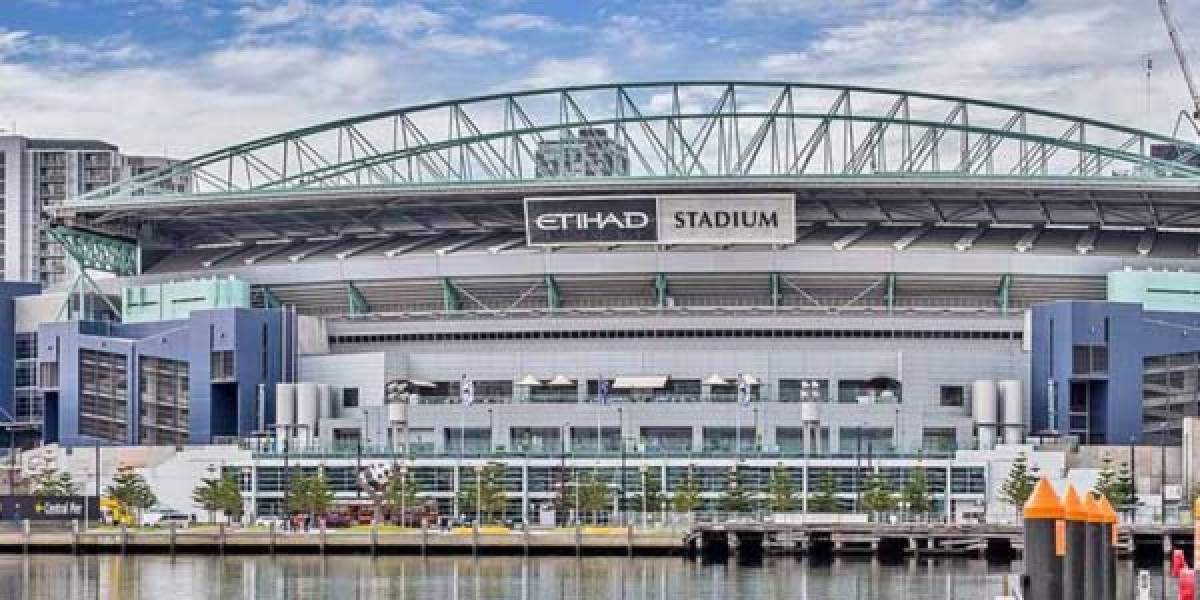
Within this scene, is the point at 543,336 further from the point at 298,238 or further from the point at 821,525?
the point at 821,525

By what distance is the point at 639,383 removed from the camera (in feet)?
487

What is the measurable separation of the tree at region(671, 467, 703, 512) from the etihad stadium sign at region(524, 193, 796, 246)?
2613 cm

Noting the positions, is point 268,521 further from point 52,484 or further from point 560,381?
point 560,381

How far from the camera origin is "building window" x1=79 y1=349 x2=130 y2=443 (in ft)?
516

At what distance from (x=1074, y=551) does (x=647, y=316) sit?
387 ft

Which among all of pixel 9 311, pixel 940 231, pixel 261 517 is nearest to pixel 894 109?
pixel 940 231

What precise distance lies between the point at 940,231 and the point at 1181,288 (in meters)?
17.4

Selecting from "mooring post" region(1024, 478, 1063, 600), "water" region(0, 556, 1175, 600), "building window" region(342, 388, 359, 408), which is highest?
"building window" region(342, 388, 359, 408)

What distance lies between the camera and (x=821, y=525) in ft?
386

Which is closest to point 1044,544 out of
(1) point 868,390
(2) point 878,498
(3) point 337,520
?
(2) point 878,498

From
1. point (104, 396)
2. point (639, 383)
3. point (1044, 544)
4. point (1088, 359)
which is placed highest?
point (1088, 359)

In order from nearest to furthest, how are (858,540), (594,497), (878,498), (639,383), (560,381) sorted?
1. (858,540)
2. (878,498)
3. (594,497)
4. (639,383)
5. (560,381)

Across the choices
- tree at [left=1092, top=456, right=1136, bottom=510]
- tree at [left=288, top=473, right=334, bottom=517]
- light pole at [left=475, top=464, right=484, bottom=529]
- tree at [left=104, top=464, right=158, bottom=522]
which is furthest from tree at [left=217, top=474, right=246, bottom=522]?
tree at [left=1092, top=456, right=1136, bottom=510]

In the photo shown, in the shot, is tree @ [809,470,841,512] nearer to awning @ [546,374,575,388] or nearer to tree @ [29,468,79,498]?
awning @ [546,374,575,388]
